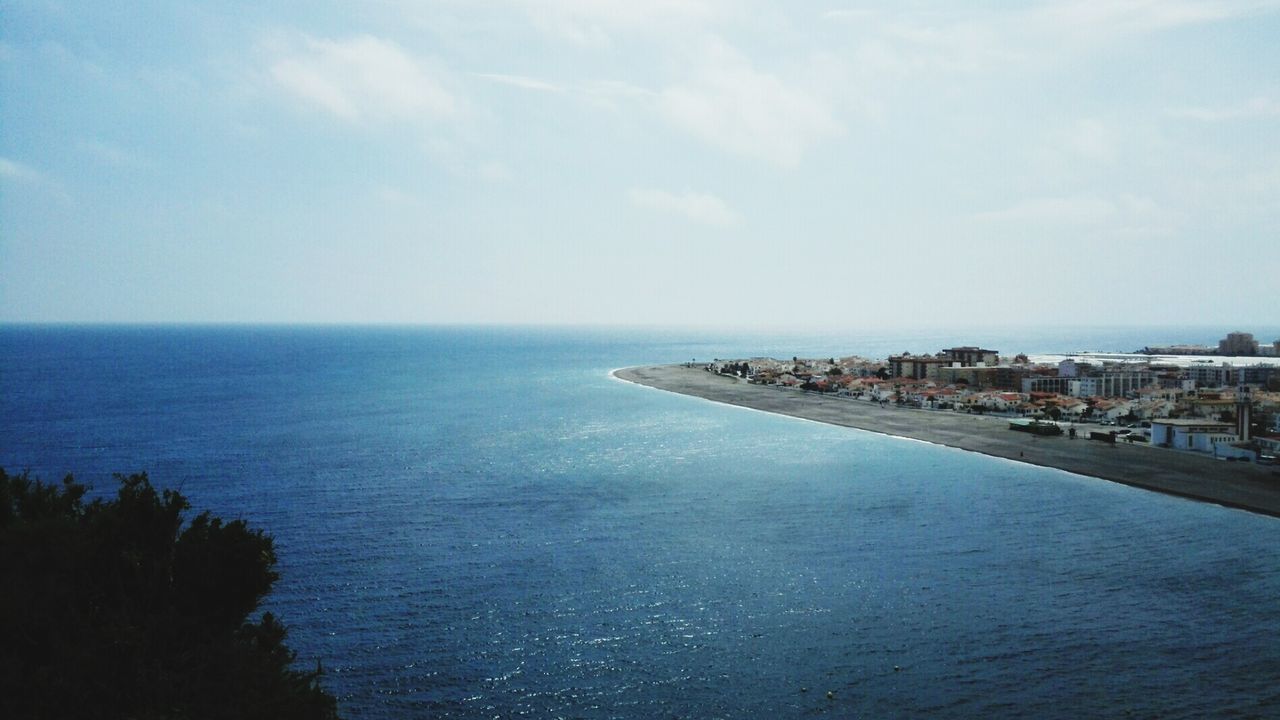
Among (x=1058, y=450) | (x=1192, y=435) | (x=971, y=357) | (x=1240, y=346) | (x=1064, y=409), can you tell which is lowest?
(x=1058, y=450)

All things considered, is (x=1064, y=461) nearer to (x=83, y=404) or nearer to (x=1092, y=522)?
(x=1092, y=522)

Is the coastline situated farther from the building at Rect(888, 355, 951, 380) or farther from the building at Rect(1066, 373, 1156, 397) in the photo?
the building at Rect(1066, 373, 1156, 397)

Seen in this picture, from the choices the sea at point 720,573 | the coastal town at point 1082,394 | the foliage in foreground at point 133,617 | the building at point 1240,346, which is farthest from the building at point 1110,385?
the foliage in foreground at point 133,617

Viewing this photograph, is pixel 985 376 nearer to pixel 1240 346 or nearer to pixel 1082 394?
pixel 1082 394

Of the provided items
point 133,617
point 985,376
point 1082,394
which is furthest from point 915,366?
point 133,617

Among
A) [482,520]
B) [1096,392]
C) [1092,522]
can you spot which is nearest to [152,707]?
[482,520]

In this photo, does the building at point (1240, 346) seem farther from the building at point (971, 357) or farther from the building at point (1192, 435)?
the building at point (1192, 435)

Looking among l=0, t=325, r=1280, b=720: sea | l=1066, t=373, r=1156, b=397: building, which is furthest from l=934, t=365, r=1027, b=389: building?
l=0, t=325, r=1280, b=720: sea
